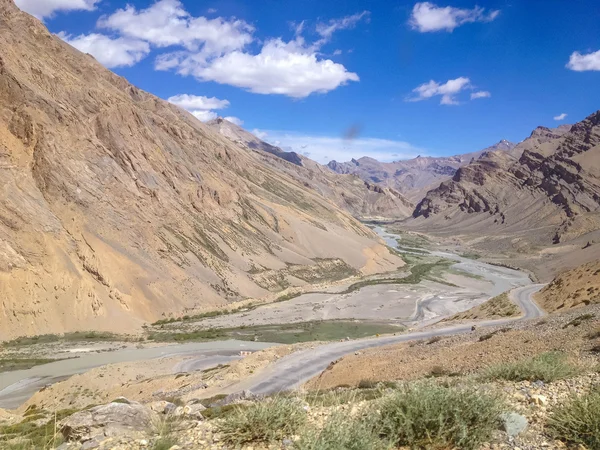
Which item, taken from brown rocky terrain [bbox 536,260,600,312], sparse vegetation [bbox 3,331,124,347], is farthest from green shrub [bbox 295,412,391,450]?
sparse vegetation [bbox 3,331,124,347]

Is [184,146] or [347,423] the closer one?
[347,423]

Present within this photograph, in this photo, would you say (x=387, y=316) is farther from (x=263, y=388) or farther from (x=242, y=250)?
(x=263, y=388)

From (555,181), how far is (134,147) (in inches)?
6856

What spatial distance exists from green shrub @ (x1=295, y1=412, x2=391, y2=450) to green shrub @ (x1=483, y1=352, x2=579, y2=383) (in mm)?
5697

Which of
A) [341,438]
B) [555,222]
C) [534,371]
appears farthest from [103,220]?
[555,222]

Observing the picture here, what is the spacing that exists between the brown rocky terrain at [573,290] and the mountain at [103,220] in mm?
40243

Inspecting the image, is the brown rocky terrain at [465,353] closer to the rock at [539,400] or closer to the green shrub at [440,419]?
the rock at [539,400]

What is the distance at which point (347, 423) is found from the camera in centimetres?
639

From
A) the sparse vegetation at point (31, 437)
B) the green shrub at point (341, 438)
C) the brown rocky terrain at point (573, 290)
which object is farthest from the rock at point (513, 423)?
the brown rocky terrain at point (573, 290)

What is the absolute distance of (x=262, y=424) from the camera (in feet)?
22.0

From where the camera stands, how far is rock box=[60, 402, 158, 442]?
827 cm

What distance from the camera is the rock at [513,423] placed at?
6555mm

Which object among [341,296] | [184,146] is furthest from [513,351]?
[184,146]

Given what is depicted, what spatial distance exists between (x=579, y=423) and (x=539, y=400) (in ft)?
4.90
